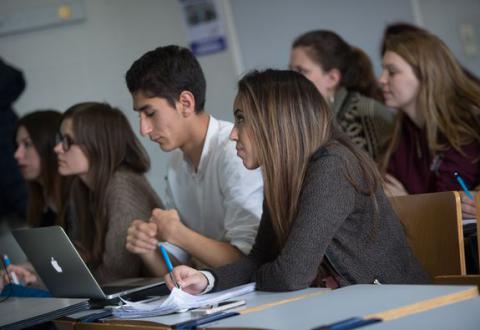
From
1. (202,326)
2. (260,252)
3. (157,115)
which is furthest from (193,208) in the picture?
(202,326)

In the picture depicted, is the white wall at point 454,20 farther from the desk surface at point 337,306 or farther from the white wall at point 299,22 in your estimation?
the desk surface at point 337,306

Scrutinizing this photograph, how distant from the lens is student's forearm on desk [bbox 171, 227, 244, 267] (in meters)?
2.25

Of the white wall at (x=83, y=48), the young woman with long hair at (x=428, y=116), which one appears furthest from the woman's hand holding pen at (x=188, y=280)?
the white wall at (x=83, y=48)

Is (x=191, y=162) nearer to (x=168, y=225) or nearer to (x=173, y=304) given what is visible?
(x=168, y=225)

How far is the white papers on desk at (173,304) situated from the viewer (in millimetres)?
1669

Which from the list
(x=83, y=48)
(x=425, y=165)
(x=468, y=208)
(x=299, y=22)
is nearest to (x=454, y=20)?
(x=299, y=22)

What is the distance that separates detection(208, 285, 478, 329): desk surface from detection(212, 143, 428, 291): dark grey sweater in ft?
0.71

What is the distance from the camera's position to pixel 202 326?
1415 mm

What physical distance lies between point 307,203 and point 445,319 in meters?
0.60

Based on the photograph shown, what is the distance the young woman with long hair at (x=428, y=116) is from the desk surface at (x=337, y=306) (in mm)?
1468

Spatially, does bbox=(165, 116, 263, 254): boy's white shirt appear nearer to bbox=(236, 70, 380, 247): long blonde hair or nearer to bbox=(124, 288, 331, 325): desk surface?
bbox=(236, 70, 380, 247): long blonde hair

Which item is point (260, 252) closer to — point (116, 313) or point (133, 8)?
point (116, 313)

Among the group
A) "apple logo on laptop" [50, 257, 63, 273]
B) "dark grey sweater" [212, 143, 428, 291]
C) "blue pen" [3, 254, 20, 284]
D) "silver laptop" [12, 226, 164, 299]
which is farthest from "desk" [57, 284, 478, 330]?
"blue pen" [3, 254, 20, 284]

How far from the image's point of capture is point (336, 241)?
1.86m
